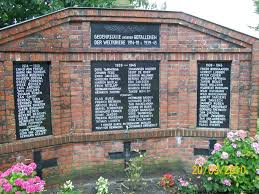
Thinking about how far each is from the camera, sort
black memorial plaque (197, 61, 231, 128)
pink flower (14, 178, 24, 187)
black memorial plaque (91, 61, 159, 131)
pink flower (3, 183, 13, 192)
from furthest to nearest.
Result: black memorial plaque (197, 61, 231, 128)
black memorial plaque (91, 61, 159, 131)
pink flower (14, 178, 24, 187)
pink flower (3, 183, 13, 192)

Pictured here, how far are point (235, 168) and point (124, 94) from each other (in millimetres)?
2429

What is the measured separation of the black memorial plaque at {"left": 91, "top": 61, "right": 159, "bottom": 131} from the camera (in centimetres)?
586

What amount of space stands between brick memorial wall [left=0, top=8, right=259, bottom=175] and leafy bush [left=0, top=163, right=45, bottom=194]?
136 cm

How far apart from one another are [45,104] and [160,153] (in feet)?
8.25

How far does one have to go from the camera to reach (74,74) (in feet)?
18.7

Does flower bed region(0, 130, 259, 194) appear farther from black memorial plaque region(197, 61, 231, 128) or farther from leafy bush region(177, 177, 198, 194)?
black memorial plaque region(197, 61, 231, 128)

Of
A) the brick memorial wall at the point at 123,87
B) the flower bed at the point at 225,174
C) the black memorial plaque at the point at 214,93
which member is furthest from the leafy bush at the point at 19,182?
the black memorial plaque at the point at 214,93

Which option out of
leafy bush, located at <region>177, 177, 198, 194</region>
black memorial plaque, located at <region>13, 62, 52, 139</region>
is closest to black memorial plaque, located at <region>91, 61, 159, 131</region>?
black memorial plaque, located at <region>13, 62, 52, 139</region>

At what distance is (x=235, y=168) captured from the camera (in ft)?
16.4

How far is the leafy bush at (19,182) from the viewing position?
368 cm

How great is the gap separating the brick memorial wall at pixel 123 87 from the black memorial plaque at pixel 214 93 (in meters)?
0.02

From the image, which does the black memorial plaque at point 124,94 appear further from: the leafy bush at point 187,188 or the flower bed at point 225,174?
the leafy bush at point 187,188

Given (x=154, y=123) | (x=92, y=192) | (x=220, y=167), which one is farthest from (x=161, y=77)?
(x=92, y=192)

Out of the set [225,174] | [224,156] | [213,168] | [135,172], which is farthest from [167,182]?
[224,156]
